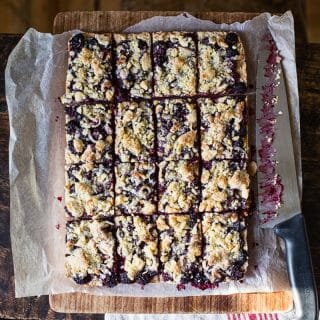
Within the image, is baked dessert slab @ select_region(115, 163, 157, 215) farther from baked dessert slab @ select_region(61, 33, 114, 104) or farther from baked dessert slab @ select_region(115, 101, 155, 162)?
baked dessert slab @ select_region(61, 33, 114, 104)

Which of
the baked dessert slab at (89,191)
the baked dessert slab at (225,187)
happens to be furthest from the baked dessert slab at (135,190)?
the baked dessert slab at (225,187)

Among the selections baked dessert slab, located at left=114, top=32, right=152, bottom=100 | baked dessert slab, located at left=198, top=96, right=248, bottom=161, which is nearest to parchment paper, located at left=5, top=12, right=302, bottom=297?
baked dessert slab, located at left=114, top=32, right=152, bottom=100

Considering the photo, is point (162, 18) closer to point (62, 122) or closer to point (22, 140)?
point (62, 122)

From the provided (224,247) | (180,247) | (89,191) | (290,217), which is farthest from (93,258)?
(290,217)

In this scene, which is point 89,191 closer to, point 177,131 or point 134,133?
point 134,133

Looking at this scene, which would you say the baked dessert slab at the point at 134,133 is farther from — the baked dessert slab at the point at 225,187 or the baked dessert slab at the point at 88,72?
the baked dessert slab at the point at 225,187

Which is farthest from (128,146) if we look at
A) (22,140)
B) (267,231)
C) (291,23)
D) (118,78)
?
(291,23)

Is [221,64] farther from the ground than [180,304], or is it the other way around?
[221,64]
